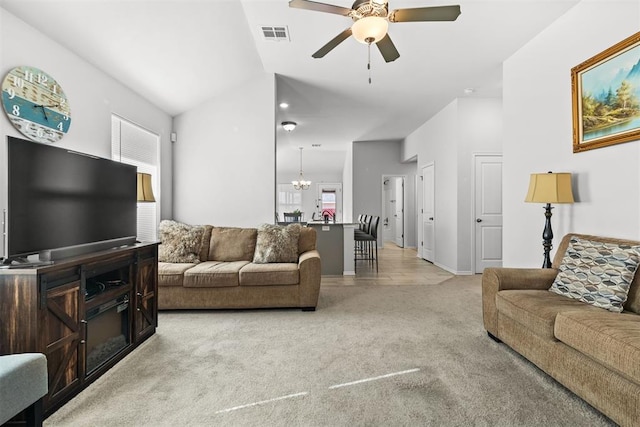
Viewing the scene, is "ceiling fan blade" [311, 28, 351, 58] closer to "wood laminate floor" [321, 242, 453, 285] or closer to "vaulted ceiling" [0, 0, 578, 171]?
"vaulted ceiling" [0, 0, 578, 171]

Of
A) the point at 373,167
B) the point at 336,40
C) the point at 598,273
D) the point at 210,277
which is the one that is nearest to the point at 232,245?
the point at 210,277

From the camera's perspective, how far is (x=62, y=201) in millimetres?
2062

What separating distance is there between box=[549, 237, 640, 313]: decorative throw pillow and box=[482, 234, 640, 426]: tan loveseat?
0.07 meters

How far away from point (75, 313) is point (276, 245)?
84.8 inches

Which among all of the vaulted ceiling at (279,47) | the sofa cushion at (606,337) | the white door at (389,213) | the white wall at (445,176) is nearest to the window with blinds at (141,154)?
the vaulted ceiling at (279,47)

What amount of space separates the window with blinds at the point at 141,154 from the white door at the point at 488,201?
197 inches

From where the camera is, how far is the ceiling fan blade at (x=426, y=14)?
7.52ft

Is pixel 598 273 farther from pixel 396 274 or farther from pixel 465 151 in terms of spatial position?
pixel 465 151

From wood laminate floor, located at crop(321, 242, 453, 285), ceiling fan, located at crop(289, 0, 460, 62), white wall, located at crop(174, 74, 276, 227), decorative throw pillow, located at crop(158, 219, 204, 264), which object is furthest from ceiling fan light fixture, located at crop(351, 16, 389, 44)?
wood laminate floor, located at crop(321, 242, 453, 285)

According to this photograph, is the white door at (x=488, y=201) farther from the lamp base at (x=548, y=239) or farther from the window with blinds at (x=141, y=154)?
the window with blinds at (x=141, y=154)

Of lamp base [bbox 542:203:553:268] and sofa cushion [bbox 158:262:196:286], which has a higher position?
lamp base [bbox 542:203:553:268]

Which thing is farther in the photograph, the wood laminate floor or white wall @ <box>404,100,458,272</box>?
white wall @ <box>404,100,458,272</box>

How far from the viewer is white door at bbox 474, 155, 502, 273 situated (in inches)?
218

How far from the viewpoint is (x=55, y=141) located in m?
2.68
